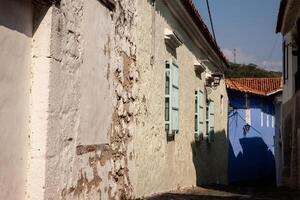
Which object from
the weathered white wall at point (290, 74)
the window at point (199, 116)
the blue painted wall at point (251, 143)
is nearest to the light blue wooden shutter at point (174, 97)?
the window at point (199, 116)

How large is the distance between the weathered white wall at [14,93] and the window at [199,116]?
380 inches

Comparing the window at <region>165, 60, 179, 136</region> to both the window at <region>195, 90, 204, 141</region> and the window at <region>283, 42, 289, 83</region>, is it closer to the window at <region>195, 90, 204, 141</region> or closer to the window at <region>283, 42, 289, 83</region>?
the window at <region>195, 90, 204, 141</region>

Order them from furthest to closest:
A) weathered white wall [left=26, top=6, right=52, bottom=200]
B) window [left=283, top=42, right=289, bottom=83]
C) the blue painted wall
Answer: the blue painted wall, window [left=283, top=42, right=289, bottom=83], weathered white wall [left=26, top=6, right=52, bottom=200]

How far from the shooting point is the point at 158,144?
9.25 meters

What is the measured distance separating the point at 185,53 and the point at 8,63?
8334 mm

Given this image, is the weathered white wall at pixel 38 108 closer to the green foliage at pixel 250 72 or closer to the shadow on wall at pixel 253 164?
the shadow on wall at pixel 253 164

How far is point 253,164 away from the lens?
96.7ft

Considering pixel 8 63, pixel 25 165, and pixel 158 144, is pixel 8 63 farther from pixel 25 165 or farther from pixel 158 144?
pixel 158 144

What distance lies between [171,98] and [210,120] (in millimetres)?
6801

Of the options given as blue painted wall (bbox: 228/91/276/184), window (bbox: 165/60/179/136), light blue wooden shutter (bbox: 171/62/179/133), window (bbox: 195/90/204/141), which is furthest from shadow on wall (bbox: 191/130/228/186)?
blue painted wall (bbox: 228/91/276/184)

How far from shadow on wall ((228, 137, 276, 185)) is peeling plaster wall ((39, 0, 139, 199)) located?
→ 19747mm

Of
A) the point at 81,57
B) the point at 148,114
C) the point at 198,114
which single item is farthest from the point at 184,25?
the point at 81,57

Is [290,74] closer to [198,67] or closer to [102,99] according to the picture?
[198,67]

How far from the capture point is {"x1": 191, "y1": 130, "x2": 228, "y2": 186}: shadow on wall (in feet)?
47.6
